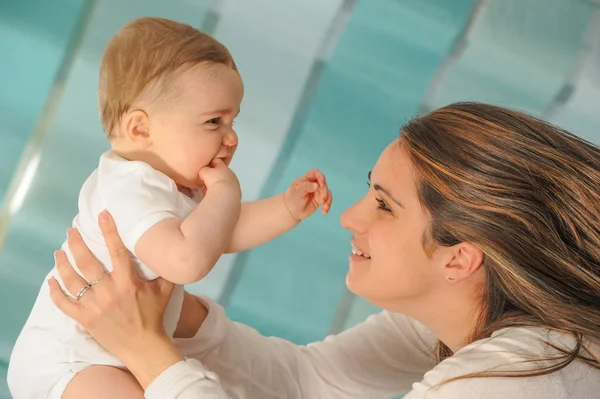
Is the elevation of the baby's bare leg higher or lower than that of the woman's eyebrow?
lower

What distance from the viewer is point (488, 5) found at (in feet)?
8.64

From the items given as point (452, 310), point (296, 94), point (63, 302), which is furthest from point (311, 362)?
point (296, 94)

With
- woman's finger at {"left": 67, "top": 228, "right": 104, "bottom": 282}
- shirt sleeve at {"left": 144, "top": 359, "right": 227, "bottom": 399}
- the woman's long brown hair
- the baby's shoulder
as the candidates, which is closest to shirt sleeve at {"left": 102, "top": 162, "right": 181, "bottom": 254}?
the baby's shoulder

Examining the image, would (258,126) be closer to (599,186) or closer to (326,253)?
(326,253)

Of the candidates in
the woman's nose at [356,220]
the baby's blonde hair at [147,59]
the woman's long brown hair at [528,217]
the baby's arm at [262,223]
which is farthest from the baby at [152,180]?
the woman's long brown hair at [528,217]

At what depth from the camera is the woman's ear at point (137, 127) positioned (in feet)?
4.52

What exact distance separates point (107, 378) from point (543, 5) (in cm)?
200

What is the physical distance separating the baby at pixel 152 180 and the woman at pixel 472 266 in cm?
5

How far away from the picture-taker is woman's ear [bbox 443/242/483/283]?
1435 millimetres

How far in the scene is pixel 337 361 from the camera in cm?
187

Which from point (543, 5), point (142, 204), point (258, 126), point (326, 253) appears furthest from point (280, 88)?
point (142, 204)

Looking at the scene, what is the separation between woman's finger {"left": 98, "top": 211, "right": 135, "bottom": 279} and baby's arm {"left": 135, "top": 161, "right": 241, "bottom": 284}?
0.18ft

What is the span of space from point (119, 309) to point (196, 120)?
15.1 inches

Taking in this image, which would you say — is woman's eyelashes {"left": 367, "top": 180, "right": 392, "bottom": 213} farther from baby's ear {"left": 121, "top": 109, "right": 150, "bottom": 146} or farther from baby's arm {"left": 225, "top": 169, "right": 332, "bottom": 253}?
baby's ear {"left": 121, "top": 109, "right": 150, "bottom": 146}
